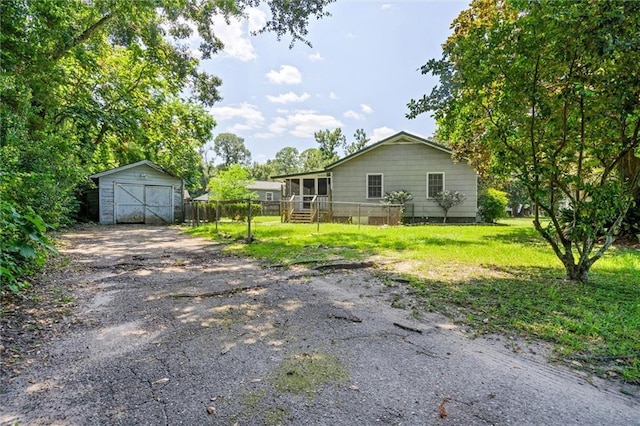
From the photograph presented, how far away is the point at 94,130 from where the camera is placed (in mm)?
12742

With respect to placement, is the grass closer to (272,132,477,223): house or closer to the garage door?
(272,132,477,223): house

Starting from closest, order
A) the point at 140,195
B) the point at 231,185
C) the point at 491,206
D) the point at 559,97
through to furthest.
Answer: the point at 559,97
the point at 140,195
the point at 491,206
the point at 231,185

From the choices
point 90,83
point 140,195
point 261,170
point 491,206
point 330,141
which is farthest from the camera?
point 261,170

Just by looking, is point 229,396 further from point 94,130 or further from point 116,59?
point 116,59

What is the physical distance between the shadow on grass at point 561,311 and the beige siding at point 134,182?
1664 cm

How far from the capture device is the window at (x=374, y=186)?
16750 millimetres

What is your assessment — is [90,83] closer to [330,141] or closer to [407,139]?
[407,139]

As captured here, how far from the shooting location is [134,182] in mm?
16906

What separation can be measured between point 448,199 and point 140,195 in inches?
630

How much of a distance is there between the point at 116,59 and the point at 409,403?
61.6ft

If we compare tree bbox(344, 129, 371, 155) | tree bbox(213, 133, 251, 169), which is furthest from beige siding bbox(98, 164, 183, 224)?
tree bbox(213, 133, 251, 169)

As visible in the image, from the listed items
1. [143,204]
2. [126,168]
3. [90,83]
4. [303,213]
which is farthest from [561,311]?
[126,168]

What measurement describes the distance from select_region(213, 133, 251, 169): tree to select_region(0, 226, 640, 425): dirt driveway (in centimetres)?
6737

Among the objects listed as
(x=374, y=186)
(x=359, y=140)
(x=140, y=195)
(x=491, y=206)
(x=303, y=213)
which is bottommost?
(x=303, y=213)
